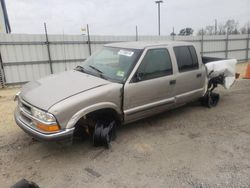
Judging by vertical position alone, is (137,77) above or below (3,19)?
below

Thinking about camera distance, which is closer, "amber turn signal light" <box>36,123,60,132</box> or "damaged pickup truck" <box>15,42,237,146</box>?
"amber turn signal light" <box>36,123,60,132</box>

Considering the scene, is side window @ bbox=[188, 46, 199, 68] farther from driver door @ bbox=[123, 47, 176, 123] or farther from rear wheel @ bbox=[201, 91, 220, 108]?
rear wheel @ bbox=[201, 91, 220, 108]

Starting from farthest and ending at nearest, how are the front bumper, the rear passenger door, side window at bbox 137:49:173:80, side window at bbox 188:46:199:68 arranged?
1. side window at bbox 188:46:199:68
2. the rear passenger door
3. side window at bbox 137:49:173:80
4. the front bumper

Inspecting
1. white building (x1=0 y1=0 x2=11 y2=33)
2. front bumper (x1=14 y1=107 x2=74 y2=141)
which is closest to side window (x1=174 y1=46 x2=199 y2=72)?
front bumper (x1=14 y1=107 x2=74 y2=141)

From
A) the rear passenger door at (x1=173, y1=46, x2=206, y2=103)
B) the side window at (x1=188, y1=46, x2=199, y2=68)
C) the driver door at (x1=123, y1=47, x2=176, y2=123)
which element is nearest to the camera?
the driver door at (x1=123, y1=47, x2=176, y2=123)

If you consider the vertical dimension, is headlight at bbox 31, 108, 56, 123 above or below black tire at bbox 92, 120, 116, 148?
above

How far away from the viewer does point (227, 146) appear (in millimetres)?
4066

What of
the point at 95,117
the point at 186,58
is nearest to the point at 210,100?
the point at 186,58

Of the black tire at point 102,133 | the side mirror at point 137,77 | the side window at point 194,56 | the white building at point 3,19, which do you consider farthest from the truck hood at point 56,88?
the white building at point 3,19

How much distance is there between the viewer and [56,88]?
3.74 metres

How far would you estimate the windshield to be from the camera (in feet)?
13.7

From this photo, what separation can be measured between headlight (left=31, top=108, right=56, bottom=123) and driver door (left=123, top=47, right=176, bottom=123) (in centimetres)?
136

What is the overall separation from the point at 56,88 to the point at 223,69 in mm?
4725

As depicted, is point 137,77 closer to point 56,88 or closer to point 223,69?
point 56,88
